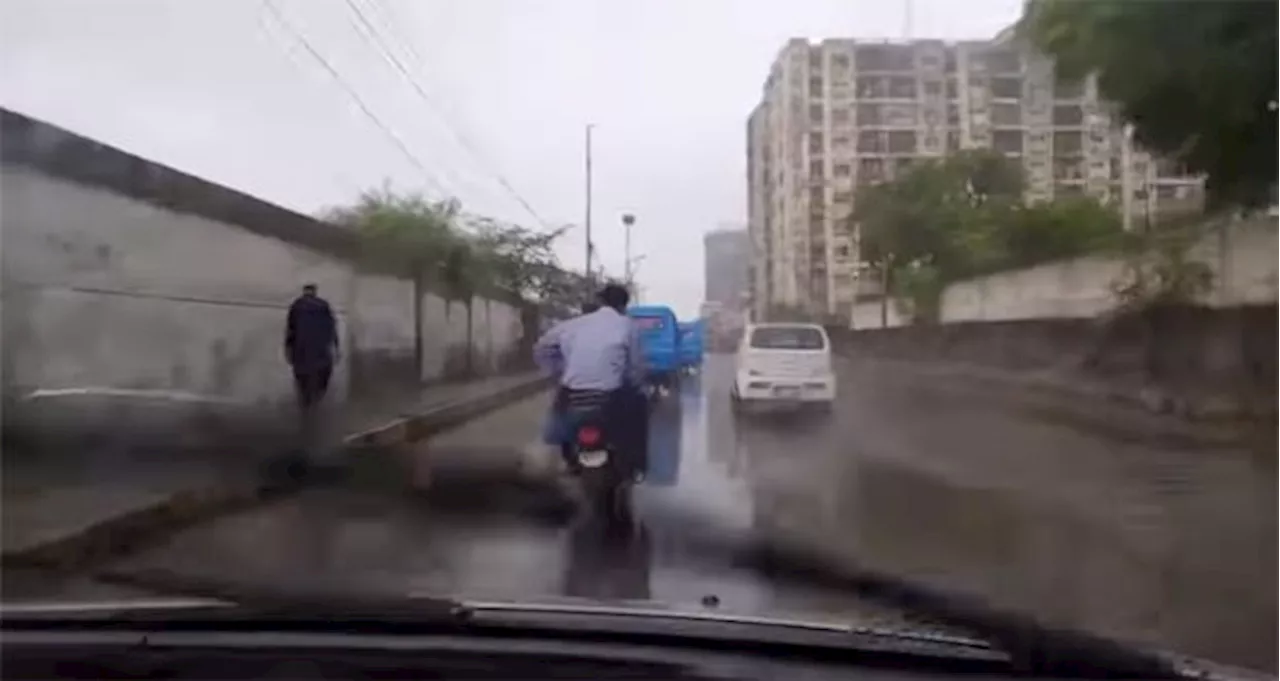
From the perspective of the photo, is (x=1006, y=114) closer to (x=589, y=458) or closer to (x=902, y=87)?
(x=902, y=87)

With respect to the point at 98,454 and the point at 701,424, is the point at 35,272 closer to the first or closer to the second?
the point at 98,454

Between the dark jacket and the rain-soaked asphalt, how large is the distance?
0.48 metres

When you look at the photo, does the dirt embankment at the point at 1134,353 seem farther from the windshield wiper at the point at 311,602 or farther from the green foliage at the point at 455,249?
the windshield wiper at the point at 311,602

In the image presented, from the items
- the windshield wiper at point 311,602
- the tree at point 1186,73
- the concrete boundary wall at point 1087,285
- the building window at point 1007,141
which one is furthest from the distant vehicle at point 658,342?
the windshield wiper at point 311,602

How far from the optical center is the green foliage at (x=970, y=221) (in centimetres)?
641

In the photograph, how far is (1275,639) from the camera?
5.35m

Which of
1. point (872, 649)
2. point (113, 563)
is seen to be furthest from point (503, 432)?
point (872, 649)

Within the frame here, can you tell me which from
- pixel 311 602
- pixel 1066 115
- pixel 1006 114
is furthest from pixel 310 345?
pixel 311 602

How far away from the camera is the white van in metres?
10.2

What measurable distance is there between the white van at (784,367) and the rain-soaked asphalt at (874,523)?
11.5 inches

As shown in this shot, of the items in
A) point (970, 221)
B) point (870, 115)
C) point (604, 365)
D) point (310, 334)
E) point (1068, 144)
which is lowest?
point (604, 365)

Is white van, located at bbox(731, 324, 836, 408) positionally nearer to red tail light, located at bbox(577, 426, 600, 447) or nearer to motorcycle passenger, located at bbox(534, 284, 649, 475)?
motorcycle passenger, located at bbox(534, 284, 649, 475)

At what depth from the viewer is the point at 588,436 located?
685cm

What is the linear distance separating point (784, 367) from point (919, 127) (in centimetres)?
664
